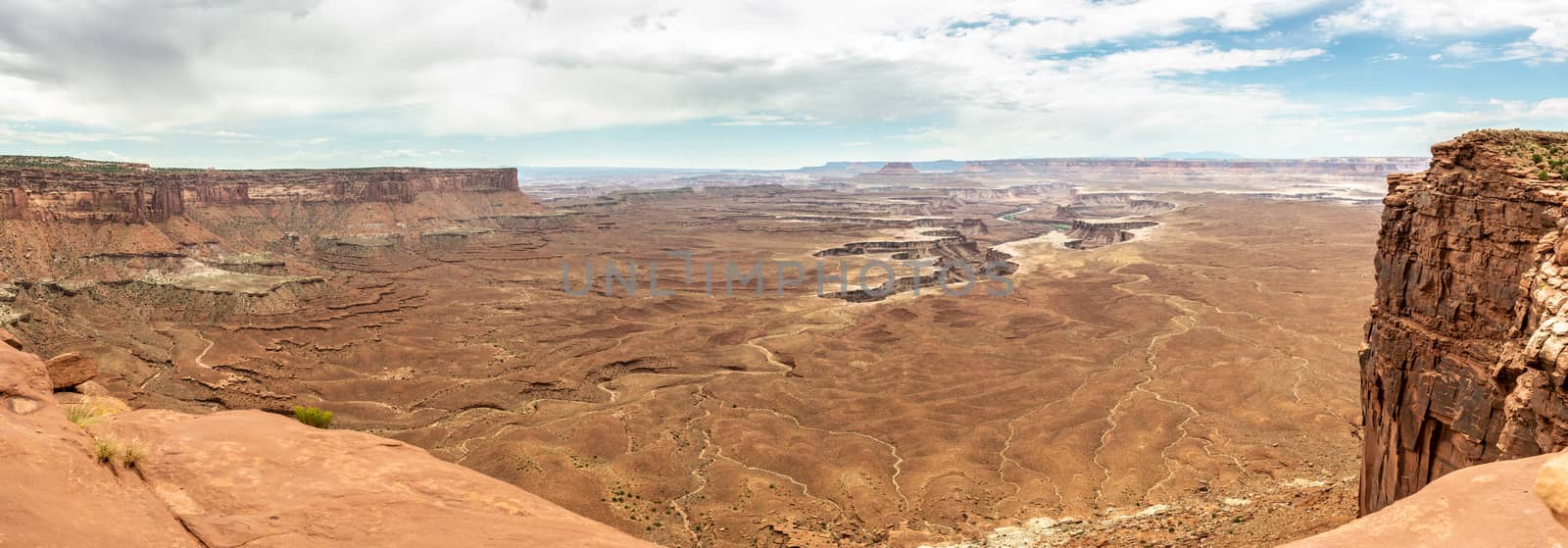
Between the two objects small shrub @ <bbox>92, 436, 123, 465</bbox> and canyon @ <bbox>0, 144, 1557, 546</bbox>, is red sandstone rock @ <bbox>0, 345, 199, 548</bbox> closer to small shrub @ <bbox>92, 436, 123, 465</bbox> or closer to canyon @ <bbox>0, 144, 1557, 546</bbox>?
small shrub @ <bbox>92, 436, 123, 465</bbox>

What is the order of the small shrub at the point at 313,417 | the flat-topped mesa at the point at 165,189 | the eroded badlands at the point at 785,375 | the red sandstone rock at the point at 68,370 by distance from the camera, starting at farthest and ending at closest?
the flat-topped mesa at the point at 165,189
the eroded badlands at the point at 785,375
the small shrub at the point at 313,417
the red sandstone rock at the point at 68,370

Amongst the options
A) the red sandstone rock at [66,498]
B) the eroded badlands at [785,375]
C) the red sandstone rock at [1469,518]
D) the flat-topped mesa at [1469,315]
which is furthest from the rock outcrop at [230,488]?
the eroded badlands at [785,375]

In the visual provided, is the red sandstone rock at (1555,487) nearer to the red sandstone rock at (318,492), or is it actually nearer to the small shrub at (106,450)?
the red sandstone rock at (318,492)

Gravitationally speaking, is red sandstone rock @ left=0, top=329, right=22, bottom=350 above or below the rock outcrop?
above

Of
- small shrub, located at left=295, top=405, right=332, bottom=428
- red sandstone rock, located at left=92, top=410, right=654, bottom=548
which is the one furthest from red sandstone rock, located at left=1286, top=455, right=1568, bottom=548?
small shrub, located at left=295, top=405, right=332, bottom=428

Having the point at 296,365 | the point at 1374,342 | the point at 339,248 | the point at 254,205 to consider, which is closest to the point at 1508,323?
the point at 1374,342

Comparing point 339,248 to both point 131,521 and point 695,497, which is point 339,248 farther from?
point 131,521
